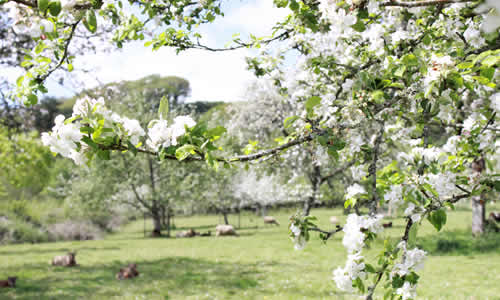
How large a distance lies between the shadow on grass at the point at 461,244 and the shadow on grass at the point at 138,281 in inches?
218

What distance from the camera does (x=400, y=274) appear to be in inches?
78.8

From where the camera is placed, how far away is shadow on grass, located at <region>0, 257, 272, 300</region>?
758cm

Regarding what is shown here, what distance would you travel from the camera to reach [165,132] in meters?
1.65

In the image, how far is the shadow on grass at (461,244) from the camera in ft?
35.6

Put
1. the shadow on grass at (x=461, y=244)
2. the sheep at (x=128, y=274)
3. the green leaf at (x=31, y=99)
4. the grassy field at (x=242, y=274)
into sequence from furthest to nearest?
1. the shadow on grass at (x=461, y=244)
2. the sheep at (x=128, y=274)
3. the grassy field at (x=242, y=274)
4. the green leaf at (x=31, y=99)

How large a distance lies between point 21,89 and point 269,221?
Result: 25315 mm

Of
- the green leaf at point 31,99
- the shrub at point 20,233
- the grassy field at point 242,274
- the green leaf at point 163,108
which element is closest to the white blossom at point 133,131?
the green leaf at point 163,108

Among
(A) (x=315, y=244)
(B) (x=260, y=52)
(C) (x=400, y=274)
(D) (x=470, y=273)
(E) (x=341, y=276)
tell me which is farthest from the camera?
(A) (x=315, y=244)

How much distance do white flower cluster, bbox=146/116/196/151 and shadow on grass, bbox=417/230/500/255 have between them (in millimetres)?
10686

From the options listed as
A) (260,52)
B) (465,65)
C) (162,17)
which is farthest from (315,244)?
(465,65)

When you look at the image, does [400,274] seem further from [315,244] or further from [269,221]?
[269,221]

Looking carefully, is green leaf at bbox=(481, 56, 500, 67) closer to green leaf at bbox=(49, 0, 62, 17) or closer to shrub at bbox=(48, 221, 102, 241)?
green leaf at bbox=(49, 0, 62, 17)

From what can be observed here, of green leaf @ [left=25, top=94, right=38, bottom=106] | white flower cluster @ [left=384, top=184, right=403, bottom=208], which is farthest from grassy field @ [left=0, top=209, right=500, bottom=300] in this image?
green leaf @ [left=25, top=94, right=38, bottom=106]

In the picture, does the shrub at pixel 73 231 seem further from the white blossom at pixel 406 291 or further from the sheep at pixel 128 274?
the white blossom at pixel 406 291
